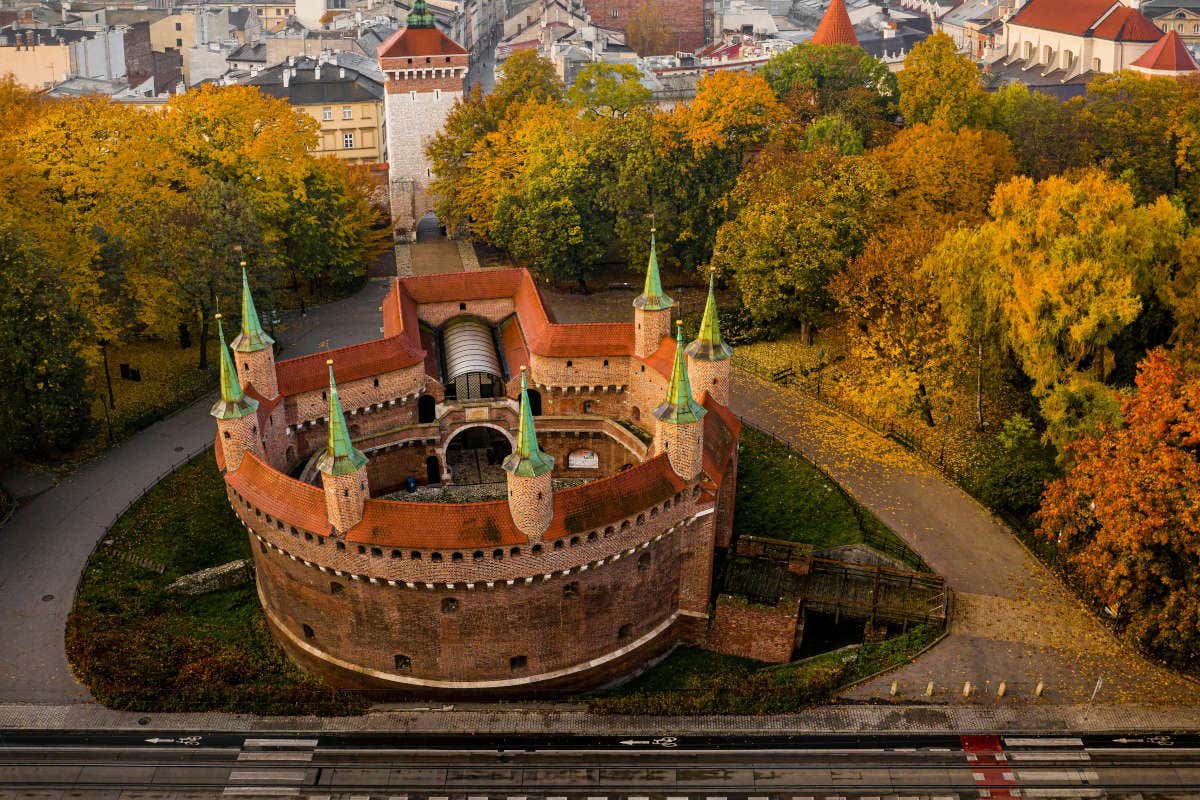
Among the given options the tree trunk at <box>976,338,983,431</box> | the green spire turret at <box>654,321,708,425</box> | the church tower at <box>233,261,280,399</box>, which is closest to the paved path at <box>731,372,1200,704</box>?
the tree trunk at <box>976,338,983,431</box>

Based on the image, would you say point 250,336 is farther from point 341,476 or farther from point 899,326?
point 899,326

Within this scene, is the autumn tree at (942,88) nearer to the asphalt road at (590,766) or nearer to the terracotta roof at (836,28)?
the terracotta roof at (836,28)

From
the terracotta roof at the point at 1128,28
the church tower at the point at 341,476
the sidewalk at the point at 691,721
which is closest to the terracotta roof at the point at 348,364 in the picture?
the church tower at the point at 341,476

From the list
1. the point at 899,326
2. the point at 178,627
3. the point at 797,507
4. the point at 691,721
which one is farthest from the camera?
the point at 899,326

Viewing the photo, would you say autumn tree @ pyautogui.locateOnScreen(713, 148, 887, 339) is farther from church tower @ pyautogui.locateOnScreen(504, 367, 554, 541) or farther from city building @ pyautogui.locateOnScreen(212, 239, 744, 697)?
church tower @ pyautogui.locateOnScreen(504, 367, 554, 541)

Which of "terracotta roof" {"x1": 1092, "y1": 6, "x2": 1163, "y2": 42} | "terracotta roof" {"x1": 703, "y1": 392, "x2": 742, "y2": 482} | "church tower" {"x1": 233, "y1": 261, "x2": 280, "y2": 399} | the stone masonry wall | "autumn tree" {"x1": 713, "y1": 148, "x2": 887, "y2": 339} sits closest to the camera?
the stone masonry wall

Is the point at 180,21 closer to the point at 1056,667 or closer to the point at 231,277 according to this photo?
the point at 231,277

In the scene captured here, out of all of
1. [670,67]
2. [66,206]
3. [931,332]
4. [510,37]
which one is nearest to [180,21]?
[510,37]

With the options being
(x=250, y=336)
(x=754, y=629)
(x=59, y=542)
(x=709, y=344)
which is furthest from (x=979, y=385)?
(x=59, y=542)
